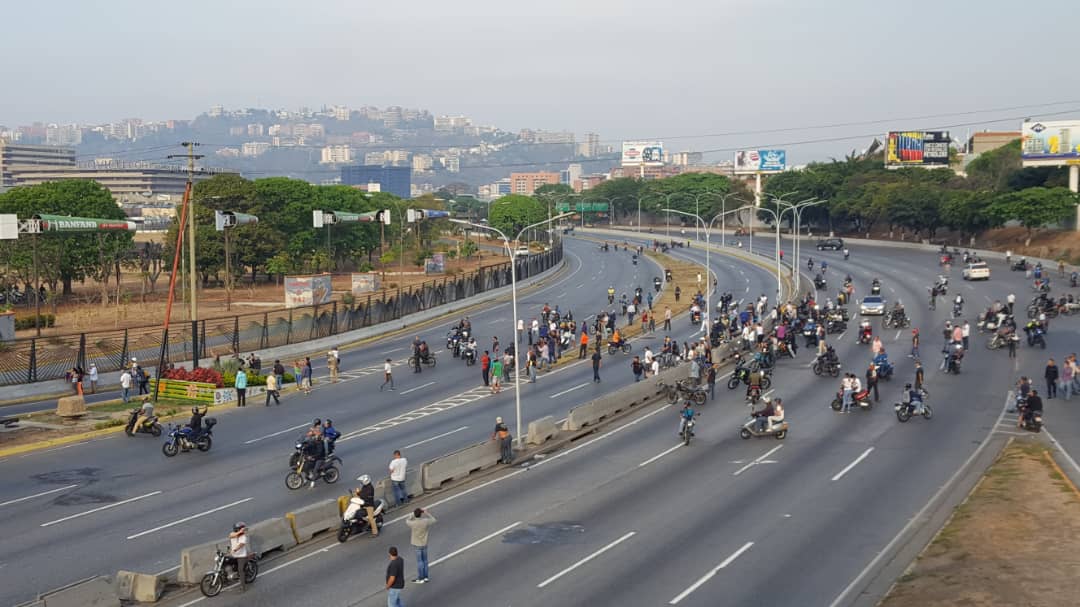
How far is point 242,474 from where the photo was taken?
30.6 meters

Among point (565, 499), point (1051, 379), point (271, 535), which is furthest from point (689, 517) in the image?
point (1051, 379)

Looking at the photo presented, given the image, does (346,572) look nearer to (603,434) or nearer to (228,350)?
(603,434)

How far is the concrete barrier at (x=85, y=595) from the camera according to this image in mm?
18172

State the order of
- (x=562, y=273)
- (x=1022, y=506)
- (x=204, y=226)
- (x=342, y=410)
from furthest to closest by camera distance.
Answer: (x=562, y=273) < (x=204, y=226) < (x=342, y=410) < (x=1022, y=506)

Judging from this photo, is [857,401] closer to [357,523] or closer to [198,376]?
[357,523]

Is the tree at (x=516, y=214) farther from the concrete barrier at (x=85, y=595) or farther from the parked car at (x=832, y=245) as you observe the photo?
the concrete barrier at (x=85, y=595)

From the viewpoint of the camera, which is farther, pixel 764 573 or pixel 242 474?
pixel 242 474

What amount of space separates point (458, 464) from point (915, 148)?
5804 inches

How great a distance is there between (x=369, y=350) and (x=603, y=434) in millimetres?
26032

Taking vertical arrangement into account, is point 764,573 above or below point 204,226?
below

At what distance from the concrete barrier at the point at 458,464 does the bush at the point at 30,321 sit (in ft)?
146

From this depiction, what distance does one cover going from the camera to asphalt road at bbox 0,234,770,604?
2331 cm

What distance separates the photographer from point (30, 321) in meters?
65.2

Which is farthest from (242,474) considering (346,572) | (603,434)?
(603,434)
